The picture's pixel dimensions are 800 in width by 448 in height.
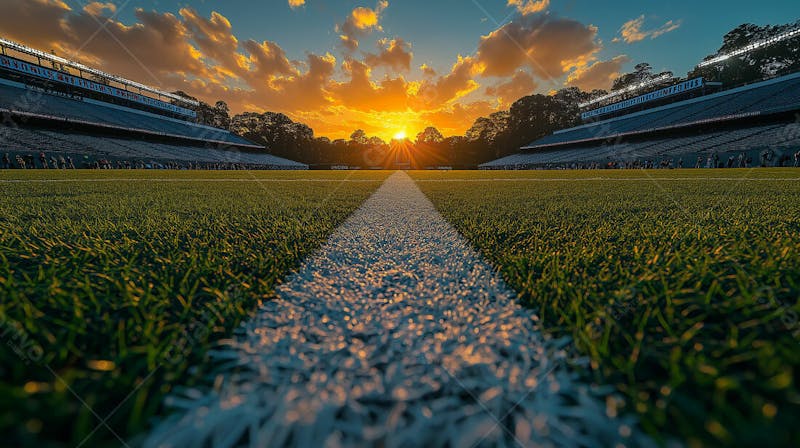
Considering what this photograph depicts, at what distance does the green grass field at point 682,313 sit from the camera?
0.53 meters

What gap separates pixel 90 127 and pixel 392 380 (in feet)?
132

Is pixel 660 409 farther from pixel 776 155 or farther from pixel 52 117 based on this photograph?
pixel 52 117

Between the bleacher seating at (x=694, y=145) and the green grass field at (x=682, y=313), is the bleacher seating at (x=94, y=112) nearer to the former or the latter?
the green grass field at (x=682, y=313)

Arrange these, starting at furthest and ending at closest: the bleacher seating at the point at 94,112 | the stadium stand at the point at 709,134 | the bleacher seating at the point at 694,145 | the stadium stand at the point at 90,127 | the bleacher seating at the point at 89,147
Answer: the bleacher seating at the point at 94,112 < the stadium stand at the point at 90,127 < the stadium stand at the point at 709,134 < the bleacher seating at the point at 694,145 < the bleacher seating at the point at 89,147

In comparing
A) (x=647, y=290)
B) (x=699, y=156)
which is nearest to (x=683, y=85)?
(x=699, y=156)

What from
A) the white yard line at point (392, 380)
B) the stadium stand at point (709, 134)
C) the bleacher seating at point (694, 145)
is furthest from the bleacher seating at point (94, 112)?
the bleacher seating at point (694, 145)

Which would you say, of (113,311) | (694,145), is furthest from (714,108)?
(113,311)

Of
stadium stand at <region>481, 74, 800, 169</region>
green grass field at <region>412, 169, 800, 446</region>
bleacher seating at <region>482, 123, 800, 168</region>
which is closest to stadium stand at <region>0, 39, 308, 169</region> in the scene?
green grass field at <region>412, 169, 800, 446</region>

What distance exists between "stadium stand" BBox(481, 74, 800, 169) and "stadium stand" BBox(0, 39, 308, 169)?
3824 centimetres

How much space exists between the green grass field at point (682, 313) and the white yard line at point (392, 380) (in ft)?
0.29

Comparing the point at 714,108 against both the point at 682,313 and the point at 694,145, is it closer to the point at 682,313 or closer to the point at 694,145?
the point at 694,145

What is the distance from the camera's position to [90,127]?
28156 millimetres

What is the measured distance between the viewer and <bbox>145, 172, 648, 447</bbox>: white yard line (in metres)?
0.54

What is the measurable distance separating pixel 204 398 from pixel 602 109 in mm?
54882
